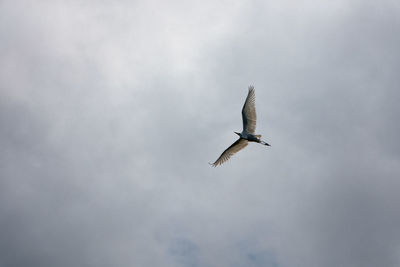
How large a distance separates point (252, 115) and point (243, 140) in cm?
553

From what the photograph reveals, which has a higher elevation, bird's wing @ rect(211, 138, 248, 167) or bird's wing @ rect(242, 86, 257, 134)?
bird's wing @ rect(242, 86, 257, 134)

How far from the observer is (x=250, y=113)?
114938mm

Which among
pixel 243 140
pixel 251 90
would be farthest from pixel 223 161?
pixel 251 90

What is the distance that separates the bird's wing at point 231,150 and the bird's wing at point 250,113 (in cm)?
271

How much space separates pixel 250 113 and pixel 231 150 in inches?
340

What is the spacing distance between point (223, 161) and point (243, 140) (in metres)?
5.96

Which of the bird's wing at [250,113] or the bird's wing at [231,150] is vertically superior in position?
the bird's wing at [250,113]

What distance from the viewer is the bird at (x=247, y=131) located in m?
114

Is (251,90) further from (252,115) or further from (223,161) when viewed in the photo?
(223,161)

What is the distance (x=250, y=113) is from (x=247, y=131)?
392 centimetres

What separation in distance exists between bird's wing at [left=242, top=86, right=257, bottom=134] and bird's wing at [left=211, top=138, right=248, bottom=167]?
2713 mm

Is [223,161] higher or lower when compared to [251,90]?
lower

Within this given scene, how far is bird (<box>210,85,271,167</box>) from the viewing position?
114 meters

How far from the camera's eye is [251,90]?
376 feet
